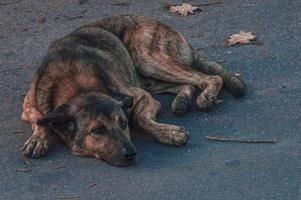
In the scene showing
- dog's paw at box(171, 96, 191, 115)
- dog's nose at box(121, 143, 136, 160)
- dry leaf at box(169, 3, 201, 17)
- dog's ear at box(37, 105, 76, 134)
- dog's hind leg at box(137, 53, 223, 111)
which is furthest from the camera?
dry leaf at box(169, 3, 201, 17)

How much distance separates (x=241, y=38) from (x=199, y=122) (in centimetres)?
196

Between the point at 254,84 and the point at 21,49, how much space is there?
8.80ft

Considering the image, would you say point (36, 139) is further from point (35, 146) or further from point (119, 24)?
point (119, 24)

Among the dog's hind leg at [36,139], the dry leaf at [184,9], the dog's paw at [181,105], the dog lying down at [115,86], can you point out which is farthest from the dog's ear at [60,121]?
the dry leaf at [184,9]

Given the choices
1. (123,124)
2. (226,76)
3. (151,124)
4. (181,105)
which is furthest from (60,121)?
(226,76)

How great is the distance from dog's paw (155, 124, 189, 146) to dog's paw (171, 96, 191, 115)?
47 centimetres

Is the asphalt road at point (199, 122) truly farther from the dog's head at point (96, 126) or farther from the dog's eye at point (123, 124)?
the dog's eye at point (123, 124)

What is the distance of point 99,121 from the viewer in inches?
294

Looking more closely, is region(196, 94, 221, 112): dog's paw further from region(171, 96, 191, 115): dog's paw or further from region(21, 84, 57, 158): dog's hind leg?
region(21, 84, 57, 158): dog's hind leg

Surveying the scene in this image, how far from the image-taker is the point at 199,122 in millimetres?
8102

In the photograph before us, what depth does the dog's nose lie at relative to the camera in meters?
7.29

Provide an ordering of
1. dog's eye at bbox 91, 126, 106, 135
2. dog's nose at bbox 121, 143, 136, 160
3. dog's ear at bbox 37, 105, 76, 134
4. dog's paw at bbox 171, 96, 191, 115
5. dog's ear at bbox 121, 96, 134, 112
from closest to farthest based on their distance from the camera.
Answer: dog's nose at bbox 121, 143, 136, 160
dog's eye at bbox 91, 126, 106, 135
dog's ear at bbox 37, 105, 76, 134
dog's ear at bbox 121, 96, 134, 112
dog's paw at bbox 171, 96, 191, 115

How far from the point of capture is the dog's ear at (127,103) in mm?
7733

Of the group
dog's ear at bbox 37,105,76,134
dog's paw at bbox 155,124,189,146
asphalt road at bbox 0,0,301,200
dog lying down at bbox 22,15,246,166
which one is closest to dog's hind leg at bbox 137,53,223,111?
dog lying down at bbox 22,15,246,166
